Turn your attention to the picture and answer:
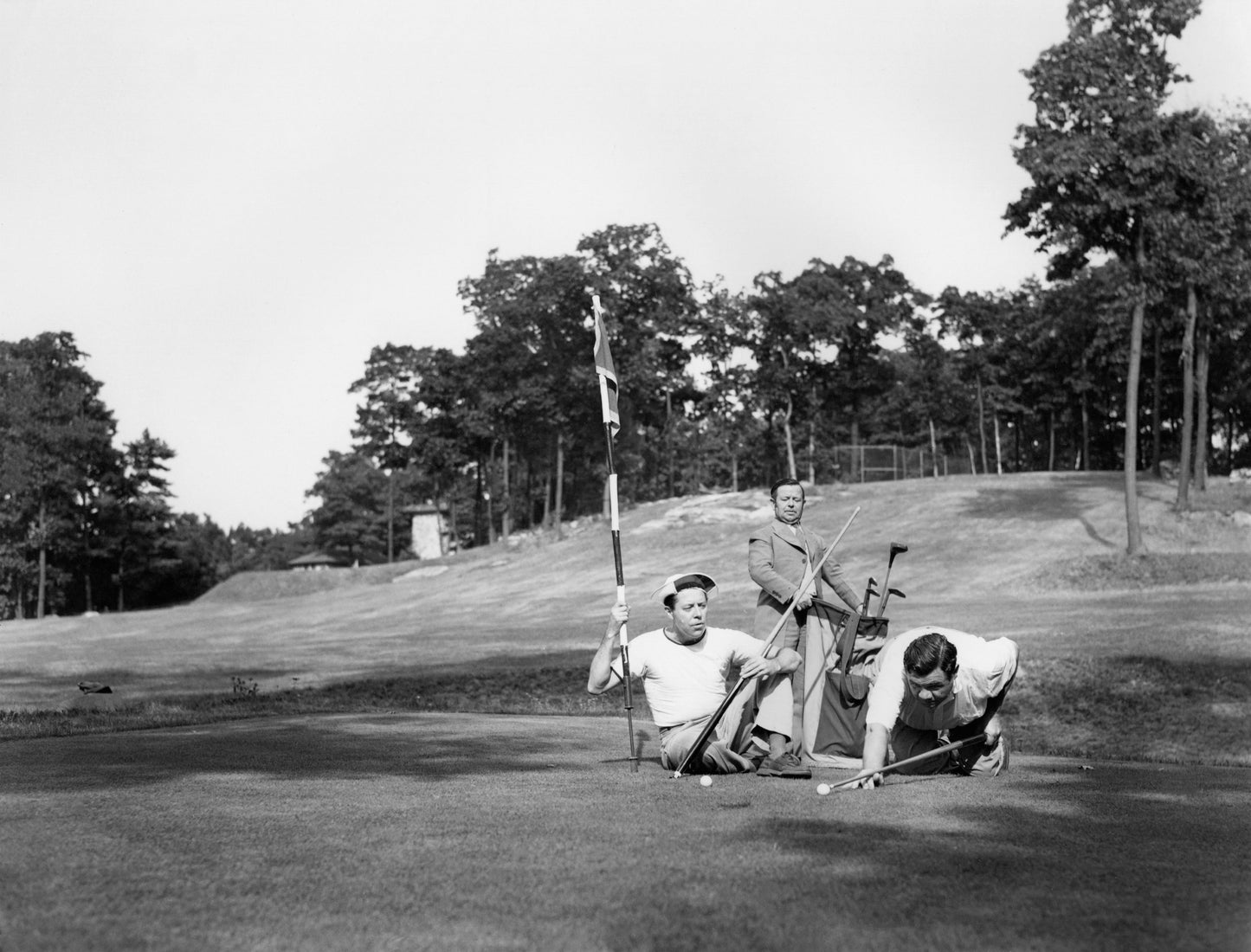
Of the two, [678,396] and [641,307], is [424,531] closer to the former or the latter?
[678,396]

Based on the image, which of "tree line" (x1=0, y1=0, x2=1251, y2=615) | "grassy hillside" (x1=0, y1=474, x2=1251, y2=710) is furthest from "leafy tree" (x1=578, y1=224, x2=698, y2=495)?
"grassy hillside" (x1=0, y1=474, x2=1251, y2=710)

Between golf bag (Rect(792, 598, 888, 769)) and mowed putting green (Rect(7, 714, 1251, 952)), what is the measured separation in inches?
23.6

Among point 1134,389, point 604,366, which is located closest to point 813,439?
point 1134,389

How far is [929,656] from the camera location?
8.44 m

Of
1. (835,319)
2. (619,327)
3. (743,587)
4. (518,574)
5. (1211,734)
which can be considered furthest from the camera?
(835,319)

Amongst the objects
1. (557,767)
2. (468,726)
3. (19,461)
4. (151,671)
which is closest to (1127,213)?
(151,671)

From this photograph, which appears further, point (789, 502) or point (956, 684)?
point (789, 502)

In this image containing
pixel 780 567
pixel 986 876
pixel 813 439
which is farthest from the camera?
pixel 813 439

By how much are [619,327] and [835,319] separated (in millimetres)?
13147

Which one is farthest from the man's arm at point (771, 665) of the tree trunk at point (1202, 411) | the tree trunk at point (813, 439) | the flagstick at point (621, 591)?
the tree trunk at point (813, 439)

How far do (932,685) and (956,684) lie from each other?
463 mm

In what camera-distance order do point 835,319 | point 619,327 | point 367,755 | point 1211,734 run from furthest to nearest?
point 835,319 < point 619,327 < point 1211,734 < point 367,755

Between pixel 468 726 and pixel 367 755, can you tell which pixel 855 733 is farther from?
pixel 468 726

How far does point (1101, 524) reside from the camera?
4156cm
